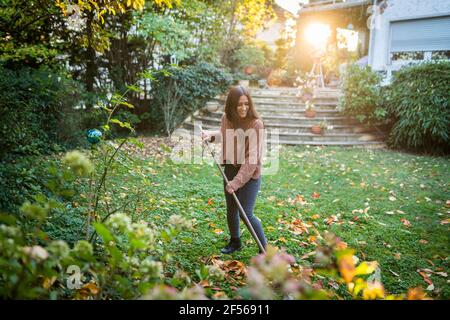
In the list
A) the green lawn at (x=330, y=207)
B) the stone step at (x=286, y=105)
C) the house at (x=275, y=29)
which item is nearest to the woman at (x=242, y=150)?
the green lawn at (x=330, y=207)

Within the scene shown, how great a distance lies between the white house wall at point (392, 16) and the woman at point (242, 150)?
35.0ft

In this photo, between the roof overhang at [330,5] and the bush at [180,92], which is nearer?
the bush at [180,92]

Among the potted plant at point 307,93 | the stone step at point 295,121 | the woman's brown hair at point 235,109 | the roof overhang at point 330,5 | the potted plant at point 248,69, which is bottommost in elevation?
the stone step at point 295,121

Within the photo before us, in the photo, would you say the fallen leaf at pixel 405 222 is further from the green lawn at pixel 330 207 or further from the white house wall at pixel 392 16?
the white house wall at pixel 392 16

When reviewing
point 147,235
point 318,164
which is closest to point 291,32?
point 318,164

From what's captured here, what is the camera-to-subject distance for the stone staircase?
33.6 ft

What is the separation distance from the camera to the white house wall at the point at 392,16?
34.8 feet

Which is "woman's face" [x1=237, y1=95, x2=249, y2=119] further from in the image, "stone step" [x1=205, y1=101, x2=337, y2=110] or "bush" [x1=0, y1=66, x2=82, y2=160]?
"stone step" [x1=205, y1=101, x2=337, y2=110]

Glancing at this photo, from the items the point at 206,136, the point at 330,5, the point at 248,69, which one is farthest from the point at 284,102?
the point at 206,136

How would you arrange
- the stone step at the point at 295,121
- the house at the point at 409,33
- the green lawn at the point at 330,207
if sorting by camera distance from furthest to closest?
the stone step at the point at 295,121 < the house at the point at 409,33 < the green lawn at the point at 330,207

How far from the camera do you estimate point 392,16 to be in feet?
38.3

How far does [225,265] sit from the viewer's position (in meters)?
3.42

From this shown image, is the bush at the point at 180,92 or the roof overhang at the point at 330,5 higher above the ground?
the roof overhang at the point at 330,5

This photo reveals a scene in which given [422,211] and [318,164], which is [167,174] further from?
[422,211]
